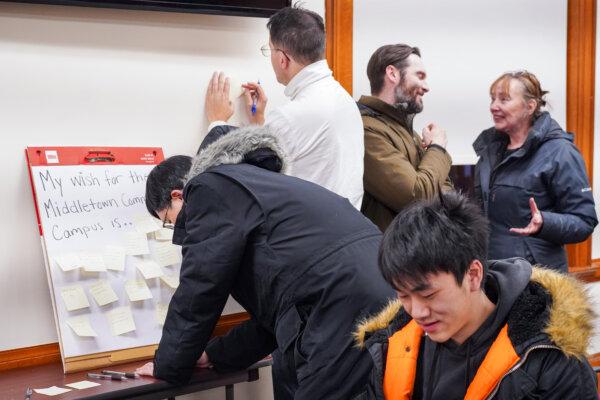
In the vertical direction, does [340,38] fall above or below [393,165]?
above

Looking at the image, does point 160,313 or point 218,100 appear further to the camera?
point 218,100

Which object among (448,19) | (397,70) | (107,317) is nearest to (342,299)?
(107,317)

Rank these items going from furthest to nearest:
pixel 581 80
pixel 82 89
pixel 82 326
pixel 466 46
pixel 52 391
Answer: pixel 581 80 → pixel 466 46 → pixel 82 89 → pixel 82 326 → pixel 52 391

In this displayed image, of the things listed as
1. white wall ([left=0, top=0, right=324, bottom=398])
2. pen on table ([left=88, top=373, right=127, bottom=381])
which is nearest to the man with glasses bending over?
white wall ([left=0, top=0, right=324, bottom=398])

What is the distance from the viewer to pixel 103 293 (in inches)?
98.2

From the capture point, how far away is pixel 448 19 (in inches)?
144

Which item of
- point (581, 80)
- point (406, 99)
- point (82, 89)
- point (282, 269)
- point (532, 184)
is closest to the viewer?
point (282, 269)

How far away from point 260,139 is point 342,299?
513mm

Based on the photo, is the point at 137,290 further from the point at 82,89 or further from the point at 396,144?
the point at 396,144

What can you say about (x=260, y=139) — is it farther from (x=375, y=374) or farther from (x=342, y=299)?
(x=375, y=374)

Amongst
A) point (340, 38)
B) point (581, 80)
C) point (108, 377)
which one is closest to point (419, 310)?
point (108, 377)

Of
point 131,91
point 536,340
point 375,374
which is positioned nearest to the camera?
point 536,340

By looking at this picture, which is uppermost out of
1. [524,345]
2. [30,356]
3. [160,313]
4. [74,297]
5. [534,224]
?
[524,345]

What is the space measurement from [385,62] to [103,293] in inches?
53.0
